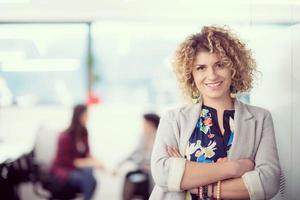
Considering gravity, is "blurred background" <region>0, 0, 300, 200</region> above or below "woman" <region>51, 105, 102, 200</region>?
above

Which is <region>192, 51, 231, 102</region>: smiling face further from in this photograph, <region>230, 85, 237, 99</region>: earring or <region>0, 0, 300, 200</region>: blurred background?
<region>0, 0, 300, 200</region>: blurred background

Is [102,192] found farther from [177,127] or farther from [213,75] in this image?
[213,75]

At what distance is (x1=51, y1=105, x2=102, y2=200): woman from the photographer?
77.1 inches

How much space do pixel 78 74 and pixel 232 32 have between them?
0.84 metres

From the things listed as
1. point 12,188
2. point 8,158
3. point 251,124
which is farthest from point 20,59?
point 251,124

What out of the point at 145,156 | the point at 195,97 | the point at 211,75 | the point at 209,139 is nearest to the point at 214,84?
the point at 211,75

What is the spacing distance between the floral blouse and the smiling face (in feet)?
0.33

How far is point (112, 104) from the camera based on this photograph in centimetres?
195

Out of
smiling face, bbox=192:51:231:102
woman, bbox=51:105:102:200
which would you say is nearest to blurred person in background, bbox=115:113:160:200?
woman, bbox=51:105:102:200

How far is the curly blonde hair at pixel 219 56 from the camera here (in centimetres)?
177

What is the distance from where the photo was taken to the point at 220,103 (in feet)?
6.01

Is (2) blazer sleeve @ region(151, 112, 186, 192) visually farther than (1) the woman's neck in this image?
No

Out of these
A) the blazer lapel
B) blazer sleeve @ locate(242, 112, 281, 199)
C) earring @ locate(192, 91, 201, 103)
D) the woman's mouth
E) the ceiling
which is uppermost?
the ceiling

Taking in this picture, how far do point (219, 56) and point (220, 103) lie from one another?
0.78 ft
